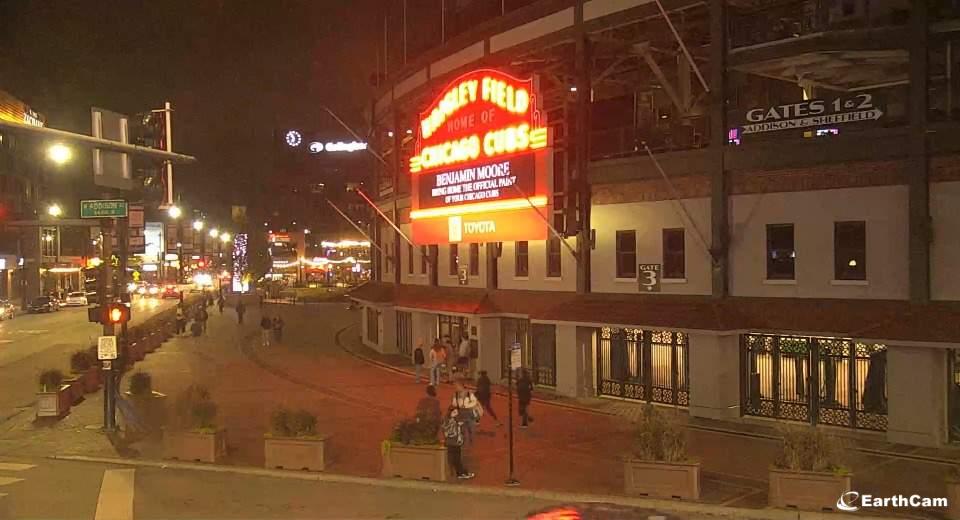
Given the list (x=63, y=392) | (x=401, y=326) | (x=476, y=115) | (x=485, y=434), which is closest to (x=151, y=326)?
(x=401, y=326)

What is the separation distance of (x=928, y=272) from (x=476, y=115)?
14.9 m

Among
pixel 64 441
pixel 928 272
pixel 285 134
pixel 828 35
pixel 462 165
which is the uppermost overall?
pixel 285 134

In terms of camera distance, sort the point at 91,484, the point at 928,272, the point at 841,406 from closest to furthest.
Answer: the point at 91,484 → the point at 928,272 → the point at 841,406

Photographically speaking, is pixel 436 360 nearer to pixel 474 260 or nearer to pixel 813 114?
pixel 474 260

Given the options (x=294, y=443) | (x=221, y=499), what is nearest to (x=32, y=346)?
(x=294, y=443)

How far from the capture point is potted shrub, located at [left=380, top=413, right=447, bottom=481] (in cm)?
1555

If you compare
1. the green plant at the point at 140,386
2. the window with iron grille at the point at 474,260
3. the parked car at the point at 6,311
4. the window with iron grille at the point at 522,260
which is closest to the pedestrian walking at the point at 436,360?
the window with iron grille at the point at 522,260

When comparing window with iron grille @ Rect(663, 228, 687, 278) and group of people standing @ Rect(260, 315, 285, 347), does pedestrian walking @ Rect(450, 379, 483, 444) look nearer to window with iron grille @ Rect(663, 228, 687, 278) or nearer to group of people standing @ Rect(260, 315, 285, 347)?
window with iron grille @ Rect(663, 228, 687, 278)

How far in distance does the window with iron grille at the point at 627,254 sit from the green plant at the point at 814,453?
41.2 ft

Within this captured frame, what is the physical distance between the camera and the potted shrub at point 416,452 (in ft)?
51.0

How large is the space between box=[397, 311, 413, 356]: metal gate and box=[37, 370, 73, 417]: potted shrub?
1676 cm

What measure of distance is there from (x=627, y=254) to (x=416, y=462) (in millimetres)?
12381

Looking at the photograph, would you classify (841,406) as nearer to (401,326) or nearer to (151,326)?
(401,326)

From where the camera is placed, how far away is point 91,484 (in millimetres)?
15836
